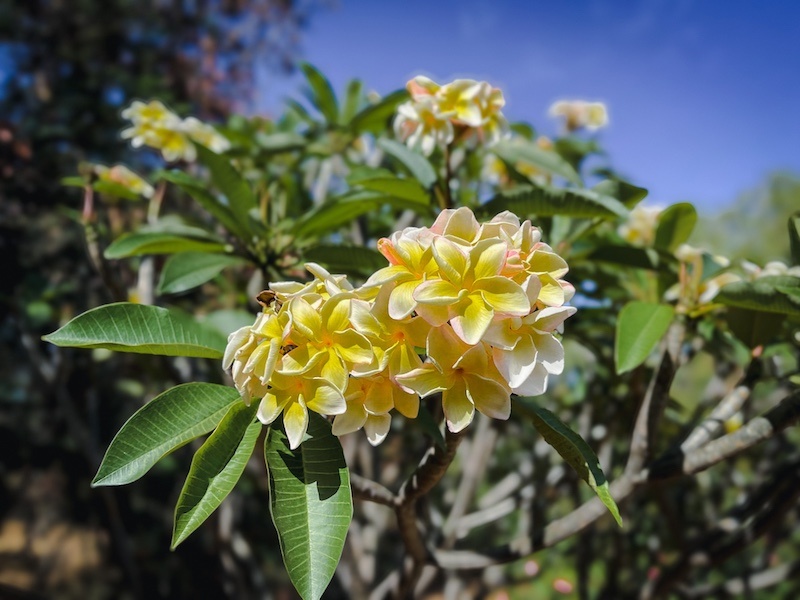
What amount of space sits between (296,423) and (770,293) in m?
0.81

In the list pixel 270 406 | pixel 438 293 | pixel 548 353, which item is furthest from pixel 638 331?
pixel 270 406

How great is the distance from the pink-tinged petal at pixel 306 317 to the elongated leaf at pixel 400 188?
51 centimetres

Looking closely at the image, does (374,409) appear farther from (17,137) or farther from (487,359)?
(17,137)

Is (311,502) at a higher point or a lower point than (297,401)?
lower

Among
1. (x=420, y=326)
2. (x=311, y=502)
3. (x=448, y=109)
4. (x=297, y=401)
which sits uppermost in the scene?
(x=448, y=109)

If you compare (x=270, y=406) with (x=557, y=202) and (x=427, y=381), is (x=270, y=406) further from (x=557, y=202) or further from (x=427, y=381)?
(x=557, y=202)

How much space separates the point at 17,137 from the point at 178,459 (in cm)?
180

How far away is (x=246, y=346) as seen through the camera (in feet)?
2.31

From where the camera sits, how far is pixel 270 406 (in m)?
0.70

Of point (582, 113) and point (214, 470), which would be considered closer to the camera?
point (214, 470)

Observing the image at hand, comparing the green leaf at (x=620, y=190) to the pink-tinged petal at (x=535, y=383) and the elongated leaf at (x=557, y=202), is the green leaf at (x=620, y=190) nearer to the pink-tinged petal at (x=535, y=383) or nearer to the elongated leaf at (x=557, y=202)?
the elongated leaf at (x=557, y=202)

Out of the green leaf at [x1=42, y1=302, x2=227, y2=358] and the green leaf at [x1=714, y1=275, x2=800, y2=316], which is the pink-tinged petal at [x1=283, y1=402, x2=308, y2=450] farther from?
the green leaf at [x1=714, y1=275, x2=800, y2=316]

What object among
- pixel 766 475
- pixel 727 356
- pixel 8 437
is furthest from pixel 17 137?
pixel 766 475

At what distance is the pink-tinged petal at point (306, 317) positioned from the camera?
26.9 inches
